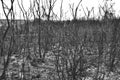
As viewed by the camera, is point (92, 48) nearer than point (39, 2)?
No

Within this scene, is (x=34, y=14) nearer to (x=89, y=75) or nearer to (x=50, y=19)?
(x=50, y=19)

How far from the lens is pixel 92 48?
403 centimetres

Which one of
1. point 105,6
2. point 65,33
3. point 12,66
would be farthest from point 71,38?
point 105,6

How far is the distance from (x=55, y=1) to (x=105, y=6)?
1239 mm

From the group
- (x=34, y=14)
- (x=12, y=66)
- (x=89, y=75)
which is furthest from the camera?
(x=34, y=14)

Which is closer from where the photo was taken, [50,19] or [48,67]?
[48,67]

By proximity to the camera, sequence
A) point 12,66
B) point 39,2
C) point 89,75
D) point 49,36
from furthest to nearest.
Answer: point 49,36 → point 39,2 → point 12,66 → point 89,75

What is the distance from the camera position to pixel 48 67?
3.14m

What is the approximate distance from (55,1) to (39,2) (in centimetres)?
29

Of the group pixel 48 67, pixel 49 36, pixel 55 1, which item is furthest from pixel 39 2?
pixel 48 67

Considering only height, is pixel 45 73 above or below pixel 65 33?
below

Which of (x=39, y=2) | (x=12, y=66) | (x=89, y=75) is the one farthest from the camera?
(x=39, y=2)

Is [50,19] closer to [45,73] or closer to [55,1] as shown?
[55,1]

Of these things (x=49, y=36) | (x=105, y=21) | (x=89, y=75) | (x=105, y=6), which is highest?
(x=105, y=6)
